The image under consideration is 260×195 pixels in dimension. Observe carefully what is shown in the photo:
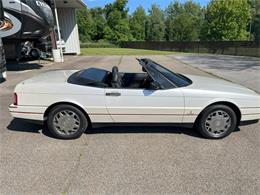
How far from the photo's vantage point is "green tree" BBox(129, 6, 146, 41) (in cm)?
6638

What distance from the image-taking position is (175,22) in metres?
65.2

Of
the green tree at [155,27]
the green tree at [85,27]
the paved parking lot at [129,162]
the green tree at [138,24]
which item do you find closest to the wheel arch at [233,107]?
the paved parking lot at [129,162]

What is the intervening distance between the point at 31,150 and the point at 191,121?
2624 millimetres

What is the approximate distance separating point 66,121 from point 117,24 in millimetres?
59103

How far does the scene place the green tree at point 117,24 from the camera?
198 ft

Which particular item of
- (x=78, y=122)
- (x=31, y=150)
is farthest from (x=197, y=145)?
(x=31, y=150)

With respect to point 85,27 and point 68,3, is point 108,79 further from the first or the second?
point 85,27

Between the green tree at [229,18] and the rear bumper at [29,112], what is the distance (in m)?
48.3

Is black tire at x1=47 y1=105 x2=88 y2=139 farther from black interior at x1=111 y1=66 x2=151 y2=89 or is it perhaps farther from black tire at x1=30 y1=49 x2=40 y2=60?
black tire at x1=30 y1=49 x2=40 y2=60

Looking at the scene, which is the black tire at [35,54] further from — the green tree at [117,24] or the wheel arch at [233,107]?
the green tree at [117,24]

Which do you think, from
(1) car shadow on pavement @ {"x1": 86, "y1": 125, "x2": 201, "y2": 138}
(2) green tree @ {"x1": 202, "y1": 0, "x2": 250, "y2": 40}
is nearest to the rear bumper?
(1) car shadow on pavement @ {"x1": 86, "y1": 125, "x2": 201, "y2": 138}

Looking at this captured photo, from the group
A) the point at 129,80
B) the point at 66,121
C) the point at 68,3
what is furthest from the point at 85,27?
the point at 66,121

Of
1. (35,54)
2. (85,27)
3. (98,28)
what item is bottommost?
(35,54)

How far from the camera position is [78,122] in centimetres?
402
